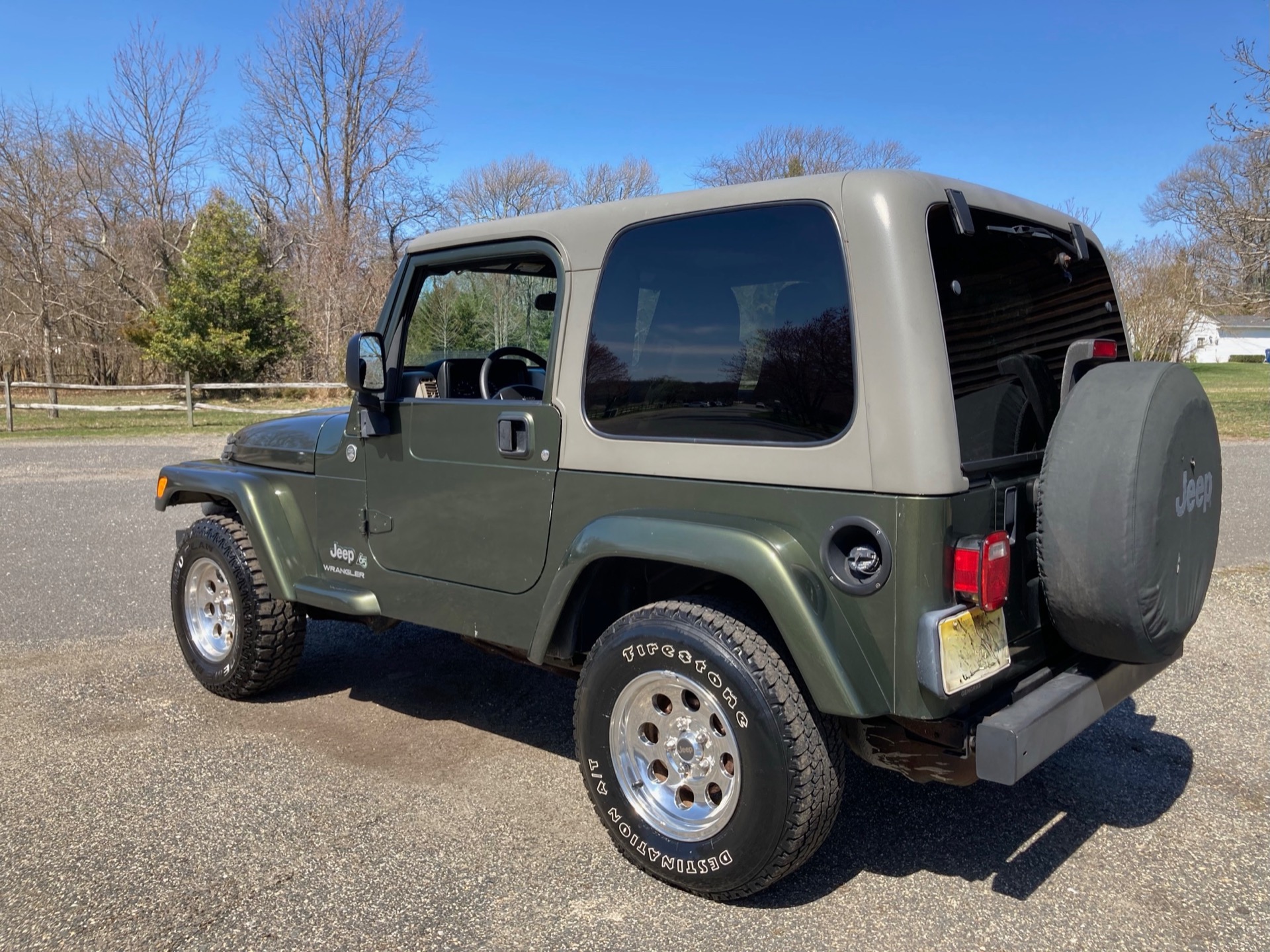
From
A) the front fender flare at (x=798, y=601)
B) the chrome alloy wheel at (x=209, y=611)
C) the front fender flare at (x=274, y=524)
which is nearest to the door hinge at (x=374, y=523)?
the front fender flare at (x=274, y=524)

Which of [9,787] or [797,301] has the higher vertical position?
[797,301]

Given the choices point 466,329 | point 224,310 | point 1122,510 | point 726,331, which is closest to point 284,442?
point 466,329

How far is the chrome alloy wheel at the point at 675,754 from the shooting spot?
2816mm

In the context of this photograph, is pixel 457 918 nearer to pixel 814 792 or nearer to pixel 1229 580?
pixel 814 792

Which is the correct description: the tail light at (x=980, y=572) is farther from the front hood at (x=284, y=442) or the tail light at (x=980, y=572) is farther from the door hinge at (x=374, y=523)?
the front hood at (x=284, y=442)

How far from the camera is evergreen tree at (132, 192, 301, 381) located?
1054 inches

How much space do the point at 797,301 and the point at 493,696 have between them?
106 inches

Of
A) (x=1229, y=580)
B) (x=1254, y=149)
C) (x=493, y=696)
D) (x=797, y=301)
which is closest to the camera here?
(x=797, y=301)

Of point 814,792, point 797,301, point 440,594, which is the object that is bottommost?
point 814,792

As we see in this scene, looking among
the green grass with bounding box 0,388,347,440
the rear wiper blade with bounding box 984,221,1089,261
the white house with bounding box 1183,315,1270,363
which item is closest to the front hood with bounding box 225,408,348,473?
the rear wiper blade with bounding box 984,221,1089,261

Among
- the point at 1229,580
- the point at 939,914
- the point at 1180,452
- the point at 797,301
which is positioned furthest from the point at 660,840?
the point at 1229,580

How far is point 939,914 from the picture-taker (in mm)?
2807

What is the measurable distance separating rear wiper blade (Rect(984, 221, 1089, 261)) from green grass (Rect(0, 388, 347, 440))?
57.6 feet

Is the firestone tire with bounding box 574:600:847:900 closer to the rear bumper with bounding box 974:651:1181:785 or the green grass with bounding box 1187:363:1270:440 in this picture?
the rear bumper with bounding box 974:651:1181:785
